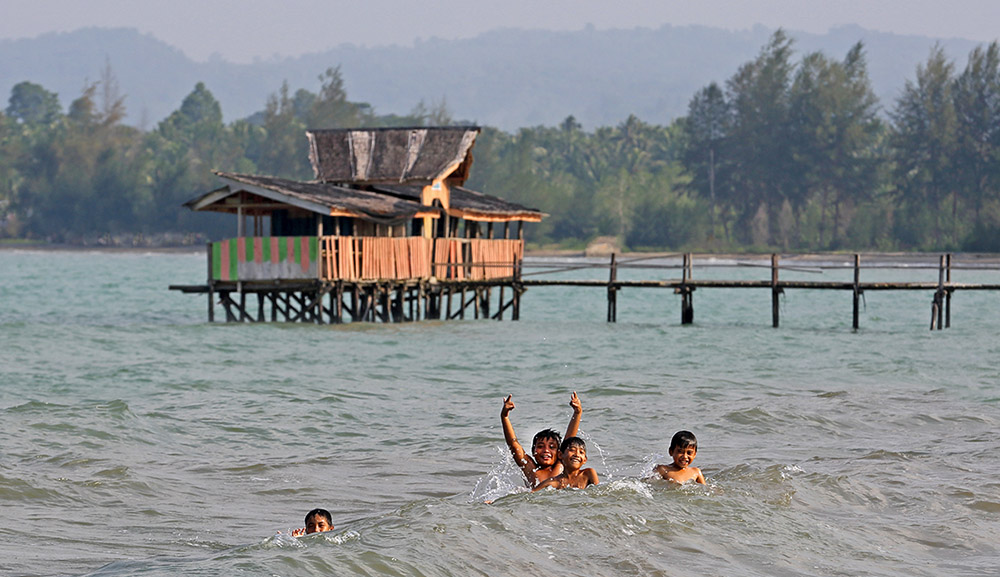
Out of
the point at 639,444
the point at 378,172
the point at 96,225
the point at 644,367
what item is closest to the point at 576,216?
the point at 96,225

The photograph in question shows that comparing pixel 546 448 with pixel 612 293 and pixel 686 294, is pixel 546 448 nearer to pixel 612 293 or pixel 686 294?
pixel 686 294

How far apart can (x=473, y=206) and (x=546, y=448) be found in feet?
80.7

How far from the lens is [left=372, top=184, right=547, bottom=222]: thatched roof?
113ft

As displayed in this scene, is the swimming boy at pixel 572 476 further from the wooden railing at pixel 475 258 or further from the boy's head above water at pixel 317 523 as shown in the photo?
the wooden railing at pixel 475 258

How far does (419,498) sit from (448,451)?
2453mm

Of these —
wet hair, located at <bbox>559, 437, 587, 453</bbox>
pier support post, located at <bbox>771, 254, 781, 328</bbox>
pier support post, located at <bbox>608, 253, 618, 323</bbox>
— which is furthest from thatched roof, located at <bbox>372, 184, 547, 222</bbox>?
wet hair, located at <bbox>559, 437, 587, 453</bbox>

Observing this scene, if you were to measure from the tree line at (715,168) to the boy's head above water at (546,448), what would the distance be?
232 ft

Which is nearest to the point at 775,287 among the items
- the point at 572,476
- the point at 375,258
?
the point at 375,258

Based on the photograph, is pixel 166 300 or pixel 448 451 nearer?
pixel 448 451

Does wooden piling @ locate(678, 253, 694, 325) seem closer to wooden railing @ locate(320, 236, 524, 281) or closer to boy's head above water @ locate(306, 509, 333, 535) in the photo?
wooden railing @ locate(320, 236, 524, 281)

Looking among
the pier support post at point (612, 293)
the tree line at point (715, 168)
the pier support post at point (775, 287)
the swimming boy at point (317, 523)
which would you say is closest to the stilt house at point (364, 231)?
the pier support post at point (612, 293)

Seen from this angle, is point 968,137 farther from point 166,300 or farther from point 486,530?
point 486,530

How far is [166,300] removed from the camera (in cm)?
5597

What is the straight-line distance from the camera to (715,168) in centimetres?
9362
